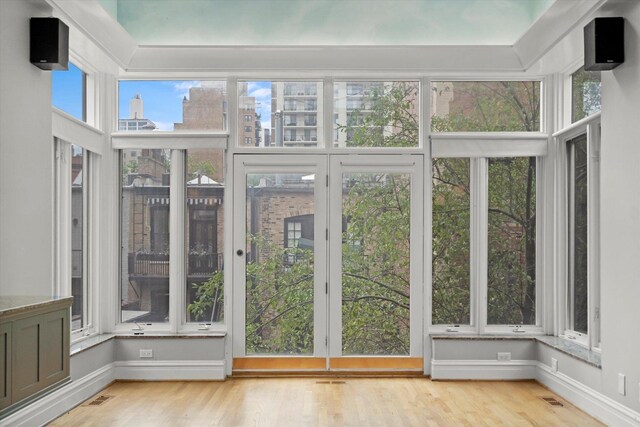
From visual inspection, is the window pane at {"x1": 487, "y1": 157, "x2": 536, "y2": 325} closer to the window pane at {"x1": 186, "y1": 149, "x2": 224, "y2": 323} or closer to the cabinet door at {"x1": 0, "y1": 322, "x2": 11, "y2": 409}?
the window pane at {"x1": 186, "y1": 149, "x2": 224, "y2": 323}

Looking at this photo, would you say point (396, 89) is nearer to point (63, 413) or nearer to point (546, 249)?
point (546, 249)

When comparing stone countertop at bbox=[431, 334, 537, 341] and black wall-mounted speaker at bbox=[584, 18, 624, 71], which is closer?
black wall-mounted speaker at bbox=[584, 18, 624, 71]

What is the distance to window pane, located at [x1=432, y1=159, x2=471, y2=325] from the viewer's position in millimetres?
6305

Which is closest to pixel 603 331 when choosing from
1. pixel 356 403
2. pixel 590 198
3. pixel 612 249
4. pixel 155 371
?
pixel 612 249

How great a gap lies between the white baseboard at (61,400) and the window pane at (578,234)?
4.15m

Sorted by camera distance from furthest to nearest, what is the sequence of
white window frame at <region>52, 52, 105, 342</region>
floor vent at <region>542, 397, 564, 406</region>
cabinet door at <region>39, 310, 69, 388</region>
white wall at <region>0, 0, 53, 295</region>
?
white window frame at <region>52, 52, 105, 342</region> < floor vent at <region>542, 397, 564, 406</region> < white wall at <region>0, 0, 53, 295</region> < cabinet door at <region>39, 310, 69, 388</region>

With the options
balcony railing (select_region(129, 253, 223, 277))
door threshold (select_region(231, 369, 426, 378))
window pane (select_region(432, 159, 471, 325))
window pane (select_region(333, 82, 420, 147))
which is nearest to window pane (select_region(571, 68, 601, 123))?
window pane (select_region(432, 159, 471, 325))

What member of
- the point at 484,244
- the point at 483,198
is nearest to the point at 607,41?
the point at 483,198

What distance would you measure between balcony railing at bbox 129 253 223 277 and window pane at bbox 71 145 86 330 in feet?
1.80

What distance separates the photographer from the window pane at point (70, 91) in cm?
525

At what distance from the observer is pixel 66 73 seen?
545 cm

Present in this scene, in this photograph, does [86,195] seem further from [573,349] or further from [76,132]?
[573,349]

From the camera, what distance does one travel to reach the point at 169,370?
6.04m

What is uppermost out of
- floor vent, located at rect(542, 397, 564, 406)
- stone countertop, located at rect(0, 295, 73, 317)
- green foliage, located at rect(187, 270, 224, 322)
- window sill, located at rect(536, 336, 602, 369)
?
stone countertop, located at rect(0, 295, 73, 317)
